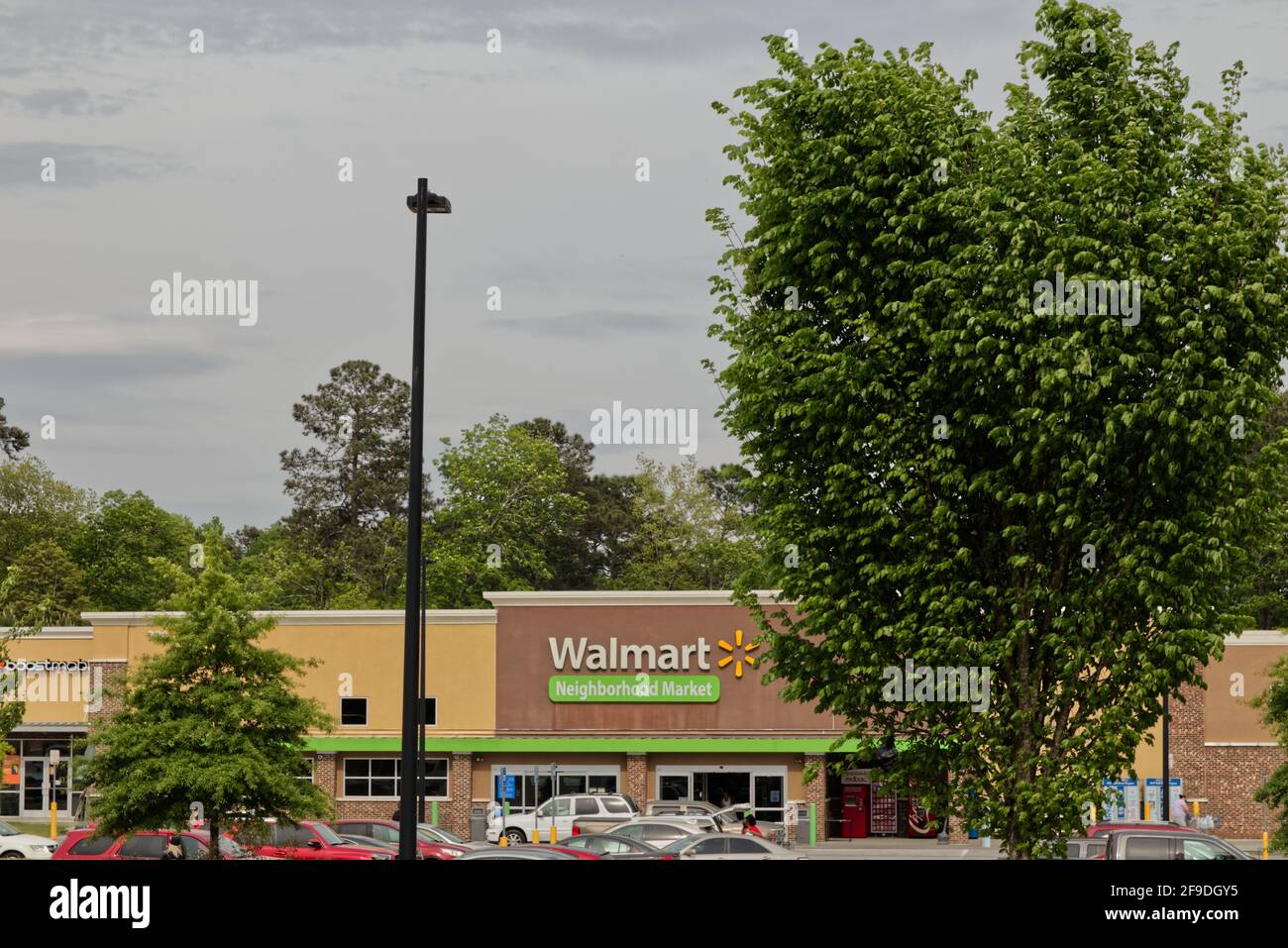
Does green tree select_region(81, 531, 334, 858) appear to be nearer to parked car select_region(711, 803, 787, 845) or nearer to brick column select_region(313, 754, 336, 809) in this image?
parked car select_region(711, 803, 787, 845)

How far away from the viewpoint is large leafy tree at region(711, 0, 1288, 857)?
15.6 meters

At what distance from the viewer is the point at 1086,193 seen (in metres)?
15.6

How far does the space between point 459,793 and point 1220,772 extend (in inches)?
981

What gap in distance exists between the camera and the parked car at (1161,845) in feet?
80.0

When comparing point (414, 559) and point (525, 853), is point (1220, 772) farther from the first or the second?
point (414, 559)

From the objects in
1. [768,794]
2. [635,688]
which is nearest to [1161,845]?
[768,794]

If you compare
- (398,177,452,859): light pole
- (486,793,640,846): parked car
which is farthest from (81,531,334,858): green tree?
(486,793,640,846): parked car

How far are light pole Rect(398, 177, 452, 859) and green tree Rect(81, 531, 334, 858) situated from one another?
10652 mm

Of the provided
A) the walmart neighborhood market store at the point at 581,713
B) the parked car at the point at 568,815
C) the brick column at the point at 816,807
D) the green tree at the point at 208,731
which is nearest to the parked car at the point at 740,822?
the brick column at the point at 816,807

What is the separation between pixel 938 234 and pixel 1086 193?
1.76m

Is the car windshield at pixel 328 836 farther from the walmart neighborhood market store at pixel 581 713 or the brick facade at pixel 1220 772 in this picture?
the brick facade at pixel 1220 772
